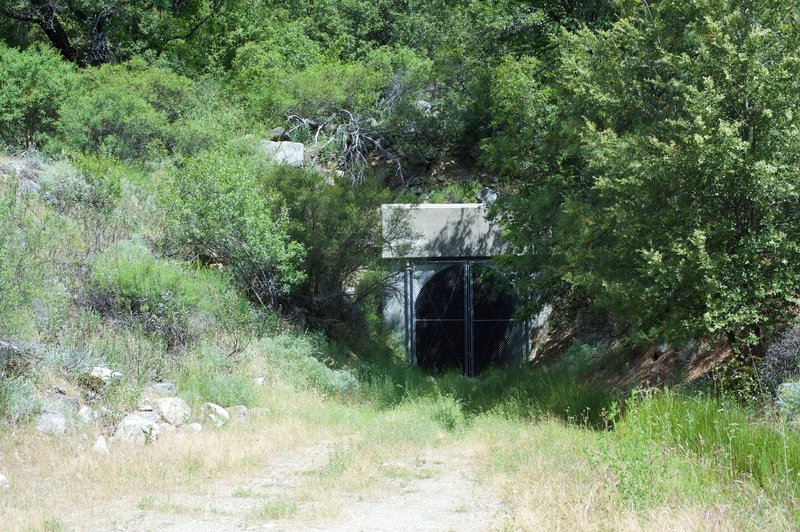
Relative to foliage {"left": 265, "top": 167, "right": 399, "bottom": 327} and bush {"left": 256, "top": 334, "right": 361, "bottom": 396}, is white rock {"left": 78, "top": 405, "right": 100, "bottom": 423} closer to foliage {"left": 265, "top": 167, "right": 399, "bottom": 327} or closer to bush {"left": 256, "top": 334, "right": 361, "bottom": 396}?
bush {"left": 256, "top": 334, "right": 361, "bottom": 396}

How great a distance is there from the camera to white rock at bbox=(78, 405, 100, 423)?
10.5 m

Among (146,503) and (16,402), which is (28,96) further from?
(146,503)

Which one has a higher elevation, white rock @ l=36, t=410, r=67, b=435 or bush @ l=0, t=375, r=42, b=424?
bush @ l=0, t=375, r=42, b=424

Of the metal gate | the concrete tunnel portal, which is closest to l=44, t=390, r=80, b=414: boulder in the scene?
the concrete tunnel portal

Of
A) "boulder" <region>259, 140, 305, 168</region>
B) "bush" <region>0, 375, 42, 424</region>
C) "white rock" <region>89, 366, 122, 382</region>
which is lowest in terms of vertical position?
"white rock" <region>89, 366, 122, 382</region>

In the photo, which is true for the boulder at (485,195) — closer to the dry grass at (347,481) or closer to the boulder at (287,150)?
the boulder at (287,150)

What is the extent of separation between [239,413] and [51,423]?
110 inches

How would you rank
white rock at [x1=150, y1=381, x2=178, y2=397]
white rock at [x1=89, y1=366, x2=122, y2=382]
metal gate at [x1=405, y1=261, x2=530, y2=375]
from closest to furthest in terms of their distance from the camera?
1. white rock at [x1=89, y1=366, x2=122, y2=382]
2. white rock at [x1=150, y1=381, x2=178, y2=397]
3. metal gate at [x1=405, y1=261, x2=530, y2=375]

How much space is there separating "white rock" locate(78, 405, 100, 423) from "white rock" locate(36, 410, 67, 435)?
0.27 metres

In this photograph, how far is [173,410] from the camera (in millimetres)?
11461

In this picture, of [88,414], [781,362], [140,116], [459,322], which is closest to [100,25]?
[140,116]

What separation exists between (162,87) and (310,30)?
34.1 feet

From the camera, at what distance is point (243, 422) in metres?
11.9

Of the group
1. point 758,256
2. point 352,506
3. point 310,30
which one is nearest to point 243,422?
point 352,506
